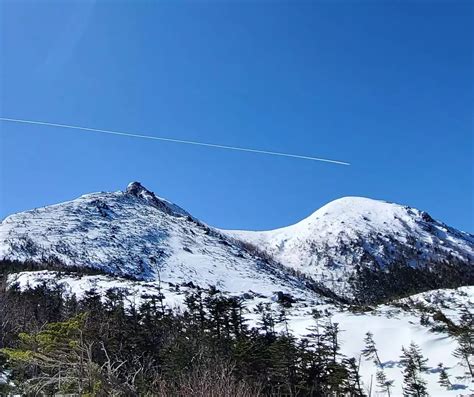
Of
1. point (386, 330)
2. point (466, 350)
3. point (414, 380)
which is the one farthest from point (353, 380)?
point (386, 330)

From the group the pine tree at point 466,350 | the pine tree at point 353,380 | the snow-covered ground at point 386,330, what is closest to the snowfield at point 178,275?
the snow-covered ground at point 386,330

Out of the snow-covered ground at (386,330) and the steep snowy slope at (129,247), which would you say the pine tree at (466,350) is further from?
the steep snowy slope at (129,247)

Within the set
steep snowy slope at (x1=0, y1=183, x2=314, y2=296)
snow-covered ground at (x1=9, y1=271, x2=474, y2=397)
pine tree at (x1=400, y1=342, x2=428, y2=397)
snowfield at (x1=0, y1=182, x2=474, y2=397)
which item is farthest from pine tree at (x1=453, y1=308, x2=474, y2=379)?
steep snowy slope at (x1=0, y1=183, x2=314, y2=296)

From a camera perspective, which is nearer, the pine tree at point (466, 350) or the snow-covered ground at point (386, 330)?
the pine tree at point (466, 350)

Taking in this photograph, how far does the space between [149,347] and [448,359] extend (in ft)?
102

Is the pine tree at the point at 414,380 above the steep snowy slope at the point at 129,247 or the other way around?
the other way around

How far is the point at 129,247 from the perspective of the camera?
512 ft

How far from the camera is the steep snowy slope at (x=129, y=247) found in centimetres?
13295

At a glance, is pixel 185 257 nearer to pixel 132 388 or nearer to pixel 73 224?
pixel 73 224

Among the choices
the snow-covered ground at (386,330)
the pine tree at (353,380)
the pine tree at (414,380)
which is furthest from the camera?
the snow-covered ground at (386,330)

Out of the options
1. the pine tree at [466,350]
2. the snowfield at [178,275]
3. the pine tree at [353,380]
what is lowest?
the pine tree at [353,380]

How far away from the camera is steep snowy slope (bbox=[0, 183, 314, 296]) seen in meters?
133

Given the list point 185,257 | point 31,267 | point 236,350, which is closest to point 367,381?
point 236,350

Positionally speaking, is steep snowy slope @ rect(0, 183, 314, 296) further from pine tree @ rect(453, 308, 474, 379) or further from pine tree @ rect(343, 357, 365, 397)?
pine tree @ rect(343, 357, 365, 397)
